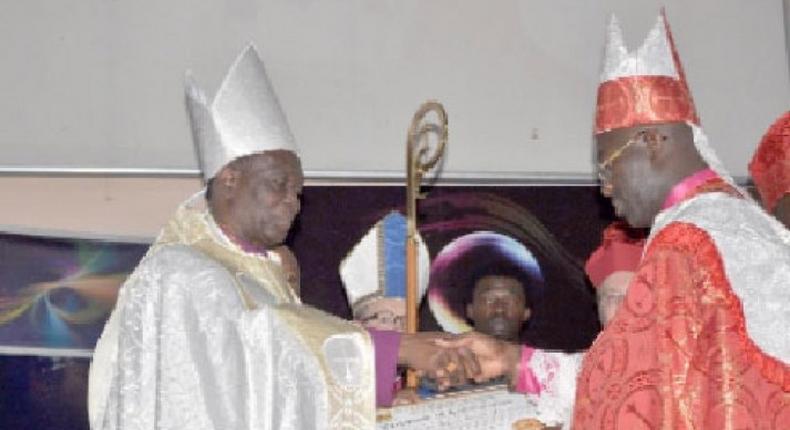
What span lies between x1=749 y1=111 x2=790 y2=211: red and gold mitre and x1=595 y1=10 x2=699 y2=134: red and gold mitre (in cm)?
102

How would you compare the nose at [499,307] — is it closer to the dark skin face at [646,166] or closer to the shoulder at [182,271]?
the shoulder at [182,271]

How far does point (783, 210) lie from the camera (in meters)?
4.89

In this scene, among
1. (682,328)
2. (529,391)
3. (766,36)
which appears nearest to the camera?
(682,328)

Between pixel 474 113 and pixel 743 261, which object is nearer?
pixel 743 261

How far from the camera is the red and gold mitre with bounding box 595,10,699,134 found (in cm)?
390

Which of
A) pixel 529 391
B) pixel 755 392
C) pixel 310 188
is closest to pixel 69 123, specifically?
pixel 310 188

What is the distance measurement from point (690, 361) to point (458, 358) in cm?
109

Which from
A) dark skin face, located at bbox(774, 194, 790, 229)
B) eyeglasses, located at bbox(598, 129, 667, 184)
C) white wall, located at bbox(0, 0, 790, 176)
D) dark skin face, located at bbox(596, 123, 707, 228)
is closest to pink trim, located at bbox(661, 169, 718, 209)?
dark skin face, located at bbox(596, 123, 707, 228)

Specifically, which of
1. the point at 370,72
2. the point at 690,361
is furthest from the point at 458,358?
the point at 370,72

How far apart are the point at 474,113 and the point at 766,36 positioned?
1438 millimetres

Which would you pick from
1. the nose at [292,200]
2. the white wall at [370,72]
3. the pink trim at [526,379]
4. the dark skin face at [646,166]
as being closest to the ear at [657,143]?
the dark skin face at [646,166]

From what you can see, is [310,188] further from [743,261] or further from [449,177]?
[743,261]

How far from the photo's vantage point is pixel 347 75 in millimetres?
6340

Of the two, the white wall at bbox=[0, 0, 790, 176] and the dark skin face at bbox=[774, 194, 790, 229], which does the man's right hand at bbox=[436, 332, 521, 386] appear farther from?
the white wall at bbox=[0, 0, 790, 176]
